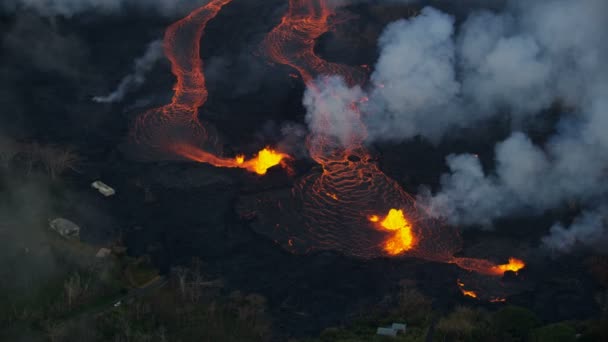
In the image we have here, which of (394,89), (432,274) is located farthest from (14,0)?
(432,274)

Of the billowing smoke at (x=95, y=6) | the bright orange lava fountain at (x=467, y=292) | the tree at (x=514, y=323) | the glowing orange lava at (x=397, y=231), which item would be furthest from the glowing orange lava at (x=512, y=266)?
the billowing smoke at (x=95, y=6)

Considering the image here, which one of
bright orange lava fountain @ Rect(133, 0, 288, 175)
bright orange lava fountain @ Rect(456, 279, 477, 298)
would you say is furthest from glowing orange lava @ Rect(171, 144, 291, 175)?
bright orange lava fountain @ Rect(456, 279, 477, 298)

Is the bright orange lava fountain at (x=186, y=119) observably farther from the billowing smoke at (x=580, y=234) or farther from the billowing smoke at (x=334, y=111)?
the billowing smoke at (x=580, y=234)

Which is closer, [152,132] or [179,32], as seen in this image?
[152,132]

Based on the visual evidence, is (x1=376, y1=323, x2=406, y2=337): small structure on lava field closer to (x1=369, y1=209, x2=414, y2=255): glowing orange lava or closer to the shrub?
(x1=369, y1=209, x2=414, y2=255): glowing orange lava

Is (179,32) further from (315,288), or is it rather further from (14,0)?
(315,288)
